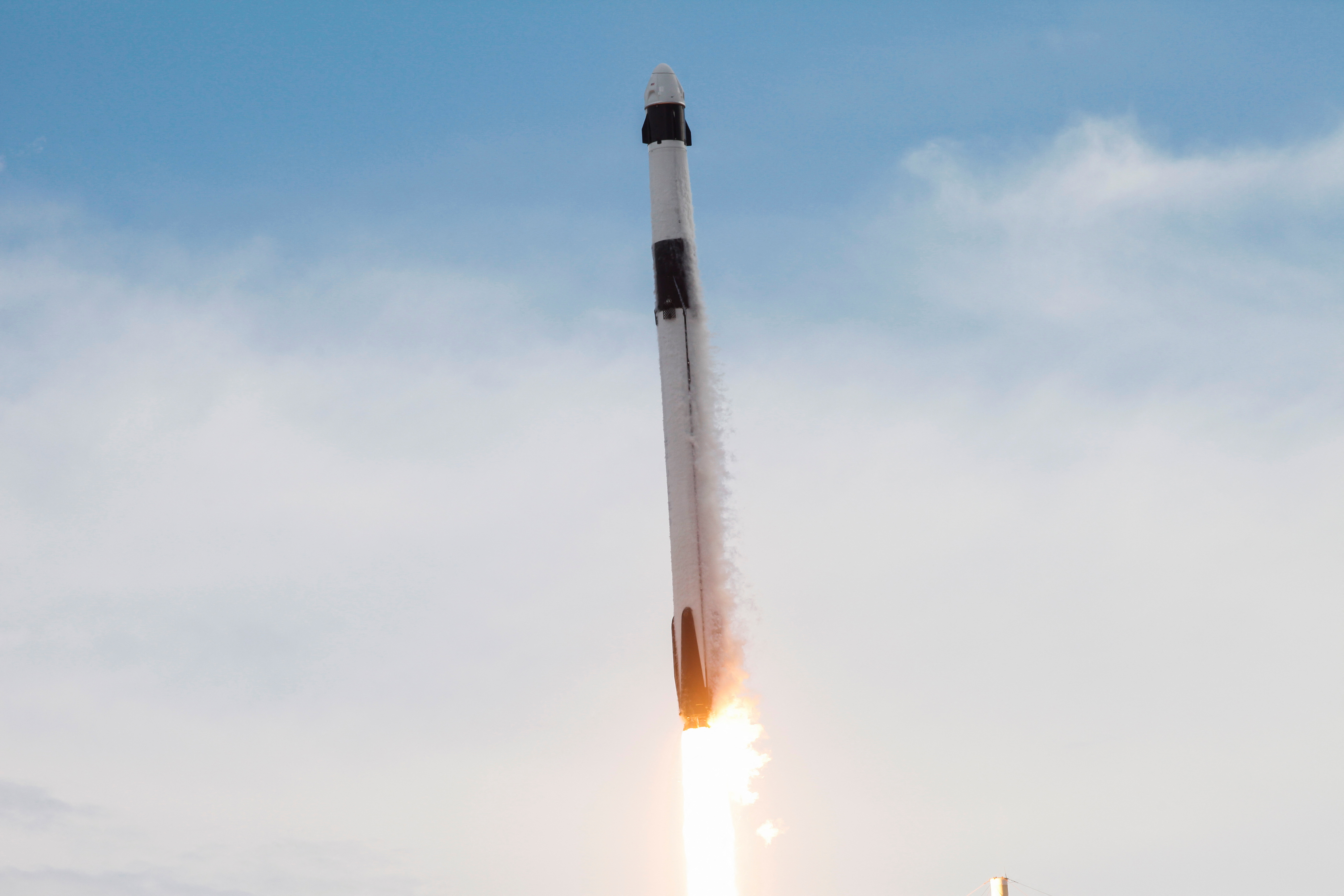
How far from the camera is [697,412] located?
1756 inches

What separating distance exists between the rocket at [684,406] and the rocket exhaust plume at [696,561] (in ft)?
0.09

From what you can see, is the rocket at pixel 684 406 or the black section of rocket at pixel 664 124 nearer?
the rocket at pixel 684 406

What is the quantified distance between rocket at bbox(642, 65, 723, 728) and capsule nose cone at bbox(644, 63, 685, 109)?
3 centimetres

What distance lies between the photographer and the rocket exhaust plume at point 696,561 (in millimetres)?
42938

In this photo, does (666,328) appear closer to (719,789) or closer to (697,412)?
(697,412)

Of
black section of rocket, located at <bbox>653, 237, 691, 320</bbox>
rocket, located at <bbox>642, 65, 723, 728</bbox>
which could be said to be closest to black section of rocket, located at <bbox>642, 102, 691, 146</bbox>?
rocket, located at <bbox>642, 65, 723, 728</bbox>

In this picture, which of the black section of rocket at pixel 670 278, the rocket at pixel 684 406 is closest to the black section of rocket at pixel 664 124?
the rocket at pixel 684 406

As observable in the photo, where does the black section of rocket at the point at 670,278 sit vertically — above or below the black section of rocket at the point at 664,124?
below

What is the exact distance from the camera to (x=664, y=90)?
46969 mm

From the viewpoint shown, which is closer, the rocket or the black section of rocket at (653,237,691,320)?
the rocket

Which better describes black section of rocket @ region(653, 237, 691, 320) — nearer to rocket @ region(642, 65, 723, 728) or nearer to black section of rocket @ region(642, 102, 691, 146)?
rocket @ region(642, 65, 723, 728)

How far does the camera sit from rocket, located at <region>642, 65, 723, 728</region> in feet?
141

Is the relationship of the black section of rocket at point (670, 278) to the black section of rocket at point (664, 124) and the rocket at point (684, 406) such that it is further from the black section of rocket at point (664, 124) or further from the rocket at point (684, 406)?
the black section of rocket at point (664, 124)

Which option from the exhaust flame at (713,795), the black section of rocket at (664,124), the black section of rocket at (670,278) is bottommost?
the exhaust flame at (713,795)
